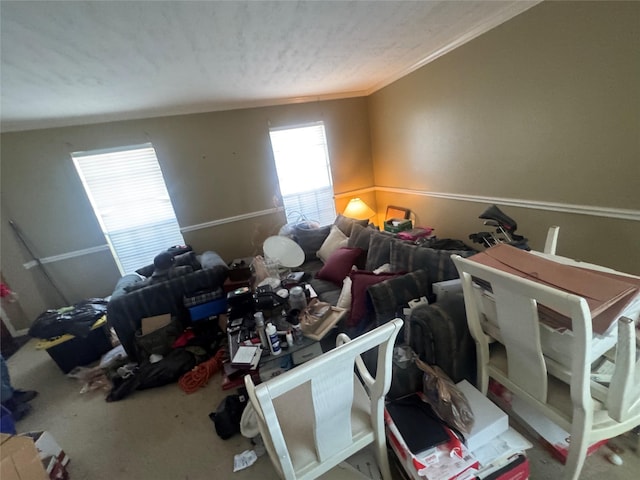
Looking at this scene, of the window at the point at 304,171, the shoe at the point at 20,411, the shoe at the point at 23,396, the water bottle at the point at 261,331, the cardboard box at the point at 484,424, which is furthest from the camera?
the window at the point at 304,171

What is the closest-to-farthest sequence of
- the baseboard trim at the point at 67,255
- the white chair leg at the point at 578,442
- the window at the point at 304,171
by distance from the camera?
1. the white chair leg at the point at 578,442
2. the baseboard trim at the point at 67,255
3. the window at the point at 304,171

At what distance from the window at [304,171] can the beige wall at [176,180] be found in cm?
13

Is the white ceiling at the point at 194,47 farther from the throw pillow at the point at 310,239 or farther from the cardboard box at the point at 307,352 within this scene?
the cardboard box at the point at 307,352

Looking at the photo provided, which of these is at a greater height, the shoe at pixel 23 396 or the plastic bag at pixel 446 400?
the plastic bag at pixel 446 400

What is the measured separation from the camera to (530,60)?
1853 millimetres

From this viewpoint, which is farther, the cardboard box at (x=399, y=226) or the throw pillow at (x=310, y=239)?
the cardboard box at (x=399, y=226)

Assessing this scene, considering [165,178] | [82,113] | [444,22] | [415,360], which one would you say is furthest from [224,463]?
[82,113]

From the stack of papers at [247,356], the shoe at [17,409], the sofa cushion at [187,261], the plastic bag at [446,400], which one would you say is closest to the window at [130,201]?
the sofa cushion at [187,261]

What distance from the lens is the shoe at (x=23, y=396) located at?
202cm

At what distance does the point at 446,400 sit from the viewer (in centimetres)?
108

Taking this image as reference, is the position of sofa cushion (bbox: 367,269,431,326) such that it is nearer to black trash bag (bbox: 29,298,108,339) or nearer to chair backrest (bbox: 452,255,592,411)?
chair backrest (bbox: 452,255,592,411)

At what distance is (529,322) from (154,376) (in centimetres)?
252

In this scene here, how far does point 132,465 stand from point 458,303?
216 centimetres

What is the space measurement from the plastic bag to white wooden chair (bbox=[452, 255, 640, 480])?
244 mm
